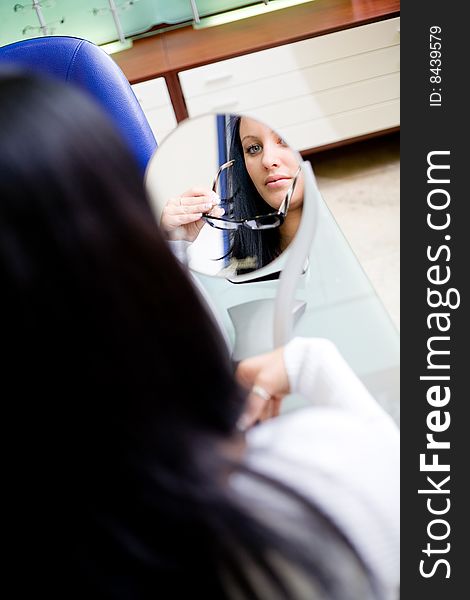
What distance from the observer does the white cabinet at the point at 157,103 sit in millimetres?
2271

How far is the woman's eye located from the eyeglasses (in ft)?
0.10

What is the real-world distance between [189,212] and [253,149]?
0.45 ft

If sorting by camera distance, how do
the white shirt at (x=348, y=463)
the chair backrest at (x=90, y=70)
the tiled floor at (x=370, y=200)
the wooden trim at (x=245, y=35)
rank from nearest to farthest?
the white shirt at (x=348, y=463) < the chair backrest at (x=90, y=70) < the tiled floor at (x=370, y=200) < the wooden trim at (x=245, y=35)

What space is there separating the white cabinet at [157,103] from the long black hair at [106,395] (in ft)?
6.27

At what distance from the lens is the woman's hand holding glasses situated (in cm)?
88

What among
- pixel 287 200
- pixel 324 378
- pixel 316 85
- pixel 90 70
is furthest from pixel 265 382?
pixel 316 85

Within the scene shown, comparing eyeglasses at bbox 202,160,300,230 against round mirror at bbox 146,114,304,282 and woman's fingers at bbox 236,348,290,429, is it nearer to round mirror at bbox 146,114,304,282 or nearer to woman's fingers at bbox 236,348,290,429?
round mirror at bbox 146,114,304,282

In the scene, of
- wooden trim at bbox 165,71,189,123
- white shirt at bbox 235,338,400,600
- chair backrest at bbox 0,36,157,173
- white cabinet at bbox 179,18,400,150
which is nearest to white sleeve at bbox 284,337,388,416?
white shirt at bbox 235,338,400,600

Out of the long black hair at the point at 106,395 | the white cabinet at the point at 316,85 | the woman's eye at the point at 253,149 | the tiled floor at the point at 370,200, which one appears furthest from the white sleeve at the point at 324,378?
the white cabinet at the point at 316,85

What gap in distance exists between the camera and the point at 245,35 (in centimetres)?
238

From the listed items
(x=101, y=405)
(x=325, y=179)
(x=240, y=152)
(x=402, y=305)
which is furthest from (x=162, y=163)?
(x=325, y=179)

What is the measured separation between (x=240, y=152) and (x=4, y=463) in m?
0.52

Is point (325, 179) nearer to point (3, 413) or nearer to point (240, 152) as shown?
point (240, 152)

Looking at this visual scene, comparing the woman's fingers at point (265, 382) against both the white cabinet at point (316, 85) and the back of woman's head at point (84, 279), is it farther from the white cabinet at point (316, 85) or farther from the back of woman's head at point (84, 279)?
the white cabinet at point (316, 85)
